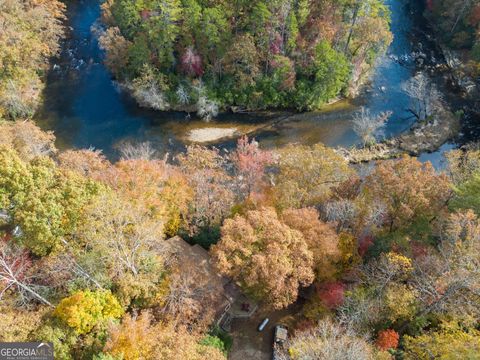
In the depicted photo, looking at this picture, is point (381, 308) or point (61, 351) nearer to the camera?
point (61, 351)

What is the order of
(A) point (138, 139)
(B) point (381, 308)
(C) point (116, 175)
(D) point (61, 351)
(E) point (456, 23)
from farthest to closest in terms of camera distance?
1. (E) point (456, 23)
2. (A) point (138, 139)
3. (C) point (116, 175)
4. (B) point (381, 308)
5. (D) point (61, 351)

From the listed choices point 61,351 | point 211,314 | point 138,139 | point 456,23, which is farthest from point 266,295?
point 456,23

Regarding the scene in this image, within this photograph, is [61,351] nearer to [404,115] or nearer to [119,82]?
[119,82]

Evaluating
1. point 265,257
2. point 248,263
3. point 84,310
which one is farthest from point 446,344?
point 84,310

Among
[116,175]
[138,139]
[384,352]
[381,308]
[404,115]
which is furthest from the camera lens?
[404,115]

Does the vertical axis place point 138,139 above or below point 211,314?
above

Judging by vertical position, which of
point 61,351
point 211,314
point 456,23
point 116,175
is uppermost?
point 456,23
